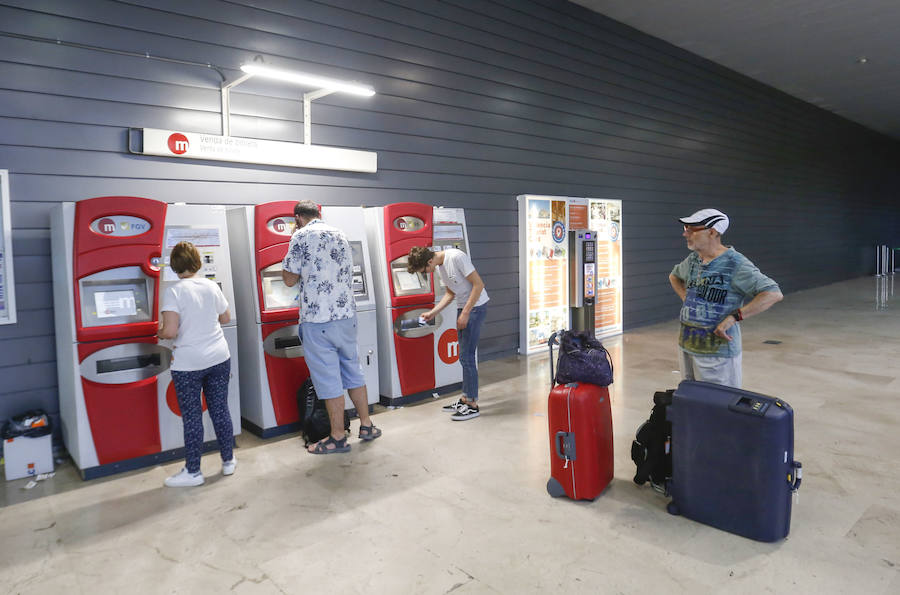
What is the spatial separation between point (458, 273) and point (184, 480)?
2.23 meters

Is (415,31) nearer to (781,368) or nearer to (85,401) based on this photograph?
(85,401)

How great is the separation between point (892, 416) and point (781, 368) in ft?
5.13

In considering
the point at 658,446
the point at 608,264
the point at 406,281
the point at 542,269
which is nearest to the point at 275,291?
the point at 406,281

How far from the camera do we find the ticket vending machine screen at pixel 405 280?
186 inches

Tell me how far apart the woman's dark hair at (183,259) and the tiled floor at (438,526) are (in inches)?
48.4

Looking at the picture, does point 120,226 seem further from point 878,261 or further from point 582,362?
point 878,261

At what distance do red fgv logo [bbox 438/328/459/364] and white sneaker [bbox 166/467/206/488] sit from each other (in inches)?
88.0

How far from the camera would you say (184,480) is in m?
3.29

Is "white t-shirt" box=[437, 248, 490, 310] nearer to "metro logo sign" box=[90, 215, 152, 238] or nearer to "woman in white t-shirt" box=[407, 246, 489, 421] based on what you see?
"woman in white t-shirt" box=[407, 246, 489, 421]

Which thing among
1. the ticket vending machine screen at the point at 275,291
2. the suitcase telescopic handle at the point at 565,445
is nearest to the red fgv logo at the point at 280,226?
the ticket vending machine screen at the point at 275,291

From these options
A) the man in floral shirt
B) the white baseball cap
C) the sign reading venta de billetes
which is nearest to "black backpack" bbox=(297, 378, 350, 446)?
the man in floral shirt

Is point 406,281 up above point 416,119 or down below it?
below

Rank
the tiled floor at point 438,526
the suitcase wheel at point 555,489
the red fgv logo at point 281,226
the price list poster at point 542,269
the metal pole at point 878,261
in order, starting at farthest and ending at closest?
the metal pole at point 878,261 → the price list poster at point 542,269 → the red fgv logo at point 281,226 → the suitcase wheel at point 555,489 → the tiled floor at point 438,526

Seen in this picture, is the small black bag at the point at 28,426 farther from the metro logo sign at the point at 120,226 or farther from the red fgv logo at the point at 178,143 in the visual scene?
the red fgv logo at the point at 178,143
